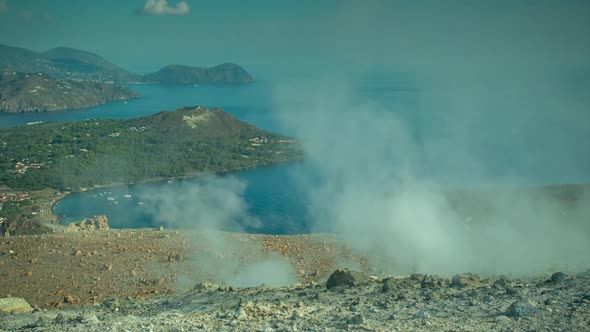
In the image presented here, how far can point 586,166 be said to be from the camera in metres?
61.3

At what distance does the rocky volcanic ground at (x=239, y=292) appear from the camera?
28.0ft

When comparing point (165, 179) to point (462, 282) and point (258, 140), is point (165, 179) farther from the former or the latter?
point (462, 282)

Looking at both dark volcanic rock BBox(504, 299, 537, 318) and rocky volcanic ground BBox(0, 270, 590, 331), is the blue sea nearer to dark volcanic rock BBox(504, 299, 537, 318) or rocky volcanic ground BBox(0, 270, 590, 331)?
rocky volcanic ground BBox(0, 270, 590, 331)

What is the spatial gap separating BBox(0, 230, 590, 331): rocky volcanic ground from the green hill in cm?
5655

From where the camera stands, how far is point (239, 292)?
1177 cm

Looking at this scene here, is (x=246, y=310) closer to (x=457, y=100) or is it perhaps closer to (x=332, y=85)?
(x=457, y=100)

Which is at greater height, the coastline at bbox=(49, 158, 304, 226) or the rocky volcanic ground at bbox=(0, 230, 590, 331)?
the rocky volcanic ground at bbox=(0, 230, 590, 331)

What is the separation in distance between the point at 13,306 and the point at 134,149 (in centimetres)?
7812

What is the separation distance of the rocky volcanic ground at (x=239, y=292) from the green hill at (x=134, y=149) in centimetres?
5655

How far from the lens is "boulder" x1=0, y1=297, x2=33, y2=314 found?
37.6 feet

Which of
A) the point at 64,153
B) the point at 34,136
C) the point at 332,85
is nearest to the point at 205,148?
the point at 64,153

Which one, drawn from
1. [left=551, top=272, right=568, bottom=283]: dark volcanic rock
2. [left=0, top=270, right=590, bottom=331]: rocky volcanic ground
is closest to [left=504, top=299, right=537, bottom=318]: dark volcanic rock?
[left=0, top=270, right=590, bottom=331]: rocky volcanic ground

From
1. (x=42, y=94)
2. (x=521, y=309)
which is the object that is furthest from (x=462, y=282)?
(x=42, y=94)

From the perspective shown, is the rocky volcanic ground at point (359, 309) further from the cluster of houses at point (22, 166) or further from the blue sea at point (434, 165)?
the cluster of houses at point (22, 166)
